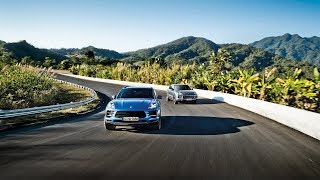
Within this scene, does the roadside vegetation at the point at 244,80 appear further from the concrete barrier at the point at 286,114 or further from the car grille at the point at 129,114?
the car grille at the point at 129,114

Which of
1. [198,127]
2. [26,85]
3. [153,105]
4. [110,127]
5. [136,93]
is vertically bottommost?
[198,127]

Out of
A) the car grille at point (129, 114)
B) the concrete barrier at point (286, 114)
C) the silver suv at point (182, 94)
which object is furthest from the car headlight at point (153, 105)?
the silver suv at point (182, 94)

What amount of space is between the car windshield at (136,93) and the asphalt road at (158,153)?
1.37 m

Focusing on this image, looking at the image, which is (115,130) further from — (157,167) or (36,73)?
(36,73)

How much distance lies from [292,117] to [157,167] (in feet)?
31.0

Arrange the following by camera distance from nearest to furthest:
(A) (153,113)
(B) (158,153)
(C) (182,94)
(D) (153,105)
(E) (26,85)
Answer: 1. (B) (158,153)
2. (A) (153,113)
3. (D) (153,105)
4. (C) (182,94)
5. (E) (26,85)

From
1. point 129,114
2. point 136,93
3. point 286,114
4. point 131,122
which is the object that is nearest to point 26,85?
point 136,93

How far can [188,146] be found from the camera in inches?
375

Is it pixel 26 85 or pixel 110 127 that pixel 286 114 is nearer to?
pixel 110 127

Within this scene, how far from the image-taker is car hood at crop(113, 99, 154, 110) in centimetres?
1155

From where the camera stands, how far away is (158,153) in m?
8.52

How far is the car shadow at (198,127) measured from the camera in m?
12.2

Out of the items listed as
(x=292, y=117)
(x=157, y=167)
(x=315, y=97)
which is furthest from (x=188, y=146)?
(x=315, y=97)

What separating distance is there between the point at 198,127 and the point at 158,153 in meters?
5.16
